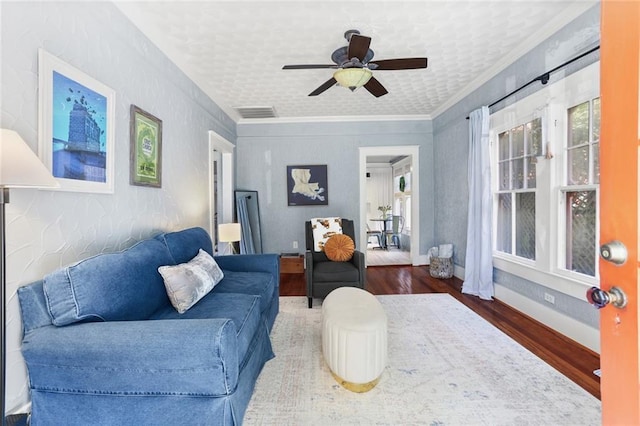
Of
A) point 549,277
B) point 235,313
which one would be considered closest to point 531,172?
point 549,277

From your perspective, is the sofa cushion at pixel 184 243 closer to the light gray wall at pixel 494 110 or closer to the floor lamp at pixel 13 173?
the floor lamp at pixel 13 173

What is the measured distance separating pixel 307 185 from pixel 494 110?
9.76 ft

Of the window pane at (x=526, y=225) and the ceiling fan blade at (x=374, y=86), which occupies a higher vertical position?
the ceiling fan blade at (x=374, y=86)

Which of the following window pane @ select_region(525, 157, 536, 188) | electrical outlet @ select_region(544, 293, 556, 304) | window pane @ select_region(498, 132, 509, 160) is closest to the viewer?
electrical outlet @ select_region(544, 293, 556, 304)

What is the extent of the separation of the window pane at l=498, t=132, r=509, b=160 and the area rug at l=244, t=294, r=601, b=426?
196cm

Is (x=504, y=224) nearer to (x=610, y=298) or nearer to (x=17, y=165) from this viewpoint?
(x=610, y=298)

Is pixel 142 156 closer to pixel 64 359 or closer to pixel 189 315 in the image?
pixel 189 315

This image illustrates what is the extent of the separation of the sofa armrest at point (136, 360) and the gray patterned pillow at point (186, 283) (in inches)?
22.7

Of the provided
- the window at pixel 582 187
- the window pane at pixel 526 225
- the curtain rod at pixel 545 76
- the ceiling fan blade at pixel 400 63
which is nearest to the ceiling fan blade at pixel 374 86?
the ceiling fan blade at pixel 400 63

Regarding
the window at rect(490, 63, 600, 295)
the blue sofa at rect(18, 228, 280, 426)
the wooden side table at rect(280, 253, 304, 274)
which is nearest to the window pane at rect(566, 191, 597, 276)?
the window at rect(490, 63, 600, 295)

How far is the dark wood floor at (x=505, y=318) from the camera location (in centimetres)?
203

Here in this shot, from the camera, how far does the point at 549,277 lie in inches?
105

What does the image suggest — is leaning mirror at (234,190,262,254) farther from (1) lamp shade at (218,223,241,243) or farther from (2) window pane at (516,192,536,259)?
(2) window pane at (516,192,536,259)

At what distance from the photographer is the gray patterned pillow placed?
6.10ft
